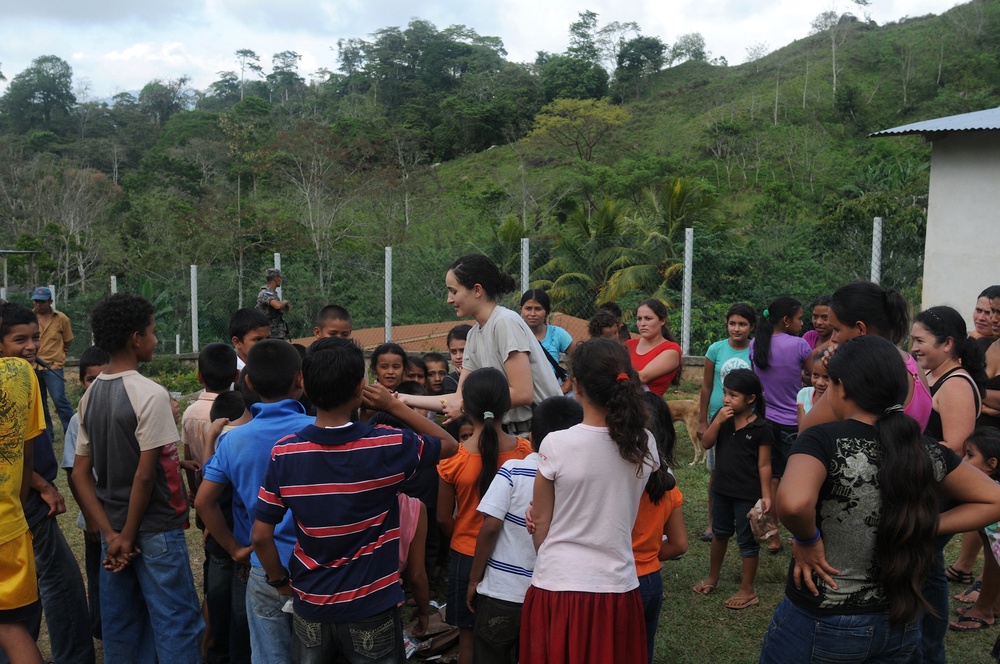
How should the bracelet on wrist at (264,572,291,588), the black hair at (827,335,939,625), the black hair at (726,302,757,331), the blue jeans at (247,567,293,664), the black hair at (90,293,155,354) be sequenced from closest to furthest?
the black hair at (827,335,939,625) < the bracelet on wrist at (264,572,291,588) < the blue jeans at (247,567,293,664) < the black hair at (90,293,155,354) < the black hair at (726,302,757,331)

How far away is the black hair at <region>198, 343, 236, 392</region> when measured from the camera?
12.2ft

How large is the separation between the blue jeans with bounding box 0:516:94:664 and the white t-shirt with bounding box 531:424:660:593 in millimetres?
2258

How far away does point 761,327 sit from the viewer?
5.10m

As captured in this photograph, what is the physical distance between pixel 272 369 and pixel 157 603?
3.73 feet

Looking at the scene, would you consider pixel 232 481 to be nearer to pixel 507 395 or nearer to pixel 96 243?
pixel 507 395

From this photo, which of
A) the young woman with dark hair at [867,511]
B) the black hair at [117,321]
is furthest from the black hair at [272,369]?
the young woman with dark hair at [867,511]

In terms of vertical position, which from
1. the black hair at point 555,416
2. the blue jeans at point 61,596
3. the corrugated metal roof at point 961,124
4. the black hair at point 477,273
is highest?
the corrugated metal roof at point 961,124

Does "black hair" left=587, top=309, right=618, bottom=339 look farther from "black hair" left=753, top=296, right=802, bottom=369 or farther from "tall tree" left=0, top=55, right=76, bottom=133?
"tall tree" left=0, top=55, right=76, bottom=133

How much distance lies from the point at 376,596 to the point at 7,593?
1.49m

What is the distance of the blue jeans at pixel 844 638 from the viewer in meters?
2.19

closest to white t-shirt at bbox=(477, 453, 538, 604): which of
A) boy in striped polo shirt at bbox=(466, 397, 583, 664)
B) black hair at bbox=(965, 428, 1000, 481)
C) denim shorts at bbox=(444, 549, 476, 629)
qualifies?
boy in striped polo shirt at bbox=(466, 397, 583, 664)

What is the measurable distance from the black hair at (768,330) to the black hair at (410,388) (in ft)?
7.05

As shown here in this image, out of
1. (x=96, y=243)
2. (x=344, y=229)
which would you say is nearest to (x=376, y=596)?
(x=344, y=229)

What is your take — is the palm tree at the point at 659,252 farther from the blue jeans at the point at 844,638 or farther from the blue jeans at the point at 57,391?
the blue jeans at the point at 844,638
